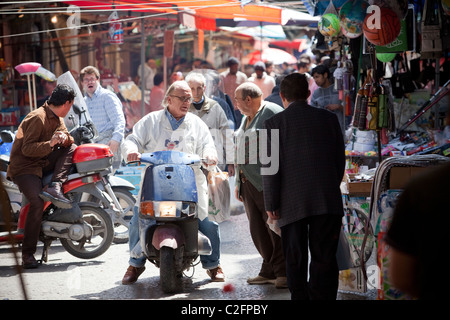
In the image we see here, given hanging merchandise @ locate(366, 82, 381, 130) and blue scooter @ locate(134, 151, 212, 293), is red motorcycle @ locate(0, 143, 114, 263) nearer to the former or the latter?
blue scooter @ locate(134, 151, 212, 293)

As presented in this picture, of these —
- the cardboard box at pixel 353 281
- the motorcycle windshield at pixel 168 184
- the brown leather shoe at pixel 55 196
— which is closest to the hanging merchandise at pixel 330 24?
the motorcycle windshield at pixel 168 184

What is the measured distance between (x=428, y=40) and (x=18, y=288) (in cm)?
528

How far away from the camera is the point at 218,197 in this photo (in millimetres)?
7137

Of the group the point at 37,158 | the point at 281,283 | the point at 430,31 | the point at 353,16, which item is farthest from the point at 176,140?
the point at 430,31

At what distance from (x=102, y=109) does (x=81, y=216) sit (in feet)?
6.15

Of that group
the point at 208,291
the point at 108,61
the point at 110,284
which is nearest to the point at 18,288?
the point at 110,284

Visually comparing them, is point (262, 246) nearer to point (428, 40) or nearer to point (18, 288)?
point (18, 288)

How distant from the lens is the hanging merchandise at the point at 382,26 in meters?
7.71

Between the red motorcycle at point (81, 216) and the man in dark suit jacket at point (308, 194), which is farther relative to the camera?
the red motorcycle at point (81, 216)

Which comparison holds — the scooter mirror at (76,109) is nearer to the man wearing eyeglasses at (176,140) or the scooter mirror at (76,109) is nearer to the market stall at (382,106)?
the man wearing eyeglasses at (176,140)

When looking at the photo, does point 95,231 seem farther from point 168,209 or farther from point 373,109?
point 373,109

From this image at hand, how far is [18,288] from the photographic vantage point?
6.84 meters

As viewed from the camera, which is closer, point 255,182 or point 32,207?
point 255,182

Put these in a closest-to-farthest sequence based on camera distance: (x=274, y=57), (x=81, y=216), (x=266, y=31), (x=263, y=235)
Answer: (x=263, y=235)
(x=81, y=216)
(x=266, y=31)
(x=274, y=57)
